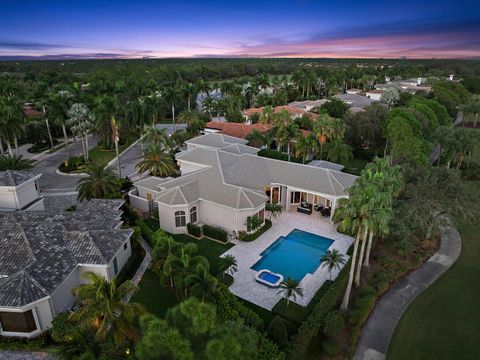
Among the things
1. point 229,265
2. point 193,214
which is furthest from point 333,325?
point 193,214

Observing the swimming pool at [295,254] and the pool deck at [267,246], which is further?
the swimming pool at [295,254]

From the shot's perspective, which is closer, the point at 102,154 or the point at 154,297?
the point at 154,297

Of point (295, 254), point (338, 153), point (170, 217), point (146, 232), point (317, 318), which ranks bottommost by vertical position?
point (295, 254)

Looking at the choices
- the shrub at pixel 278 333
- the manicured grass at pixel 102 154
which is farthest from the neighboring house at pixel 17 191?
the shrub at pixel 278 333

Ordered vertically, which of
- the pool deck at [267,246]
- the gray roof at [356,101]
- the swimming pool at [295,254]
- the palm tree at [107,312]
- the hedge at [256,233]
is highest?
the gray roof at [356,101]

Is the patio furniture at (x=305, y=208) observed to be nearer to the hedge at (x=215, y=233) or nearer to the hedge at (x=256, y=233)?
the hedge at (x=256, y=233)

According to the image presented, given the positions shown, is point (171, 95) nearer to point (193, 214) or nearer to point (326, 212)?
point (193, 214)

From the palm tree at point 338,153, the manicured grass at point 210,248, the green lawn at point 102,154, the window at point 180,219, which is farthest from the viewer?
the green lawn at point 102,154
